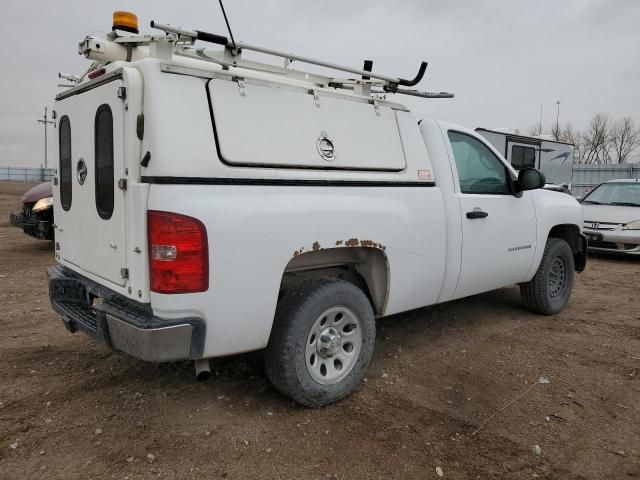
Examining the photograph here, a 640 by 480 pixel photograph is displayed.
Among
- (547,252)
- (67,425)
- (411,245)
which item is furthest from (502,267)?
(67,425)

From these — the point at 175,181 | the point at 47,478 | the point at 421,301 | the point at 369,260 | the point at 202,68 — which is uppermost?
the point at 202,68

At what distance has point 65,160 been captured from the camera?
12.2 feet

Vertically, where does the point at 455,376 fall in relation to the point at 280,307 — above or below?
below

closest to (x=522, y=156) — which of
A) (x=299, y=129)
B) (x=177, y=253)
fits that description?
(x=299, y=129)

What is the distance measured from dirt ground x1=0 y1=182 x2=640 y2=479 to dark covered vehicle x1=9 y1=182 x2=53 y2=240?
12.2 ft

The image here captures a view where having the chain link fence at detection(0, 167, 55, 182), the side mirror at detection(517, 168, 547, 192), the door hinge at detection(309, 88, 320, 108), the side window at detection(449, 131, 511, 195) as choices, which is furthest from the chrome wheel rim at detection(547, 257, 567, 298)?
the chain link fence at detection(0, 167, 55, 182)

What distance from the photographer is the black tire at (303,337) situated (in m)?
3.06

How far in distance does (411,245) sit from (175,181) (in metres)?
1.78

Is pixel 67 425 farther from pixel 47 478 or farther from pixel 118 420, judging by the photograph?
pixel 47 478

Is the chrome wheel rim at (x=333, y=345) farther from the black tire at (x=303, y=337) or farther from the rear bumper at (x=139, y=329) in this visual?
the rear bumper at (x=139, y=329)

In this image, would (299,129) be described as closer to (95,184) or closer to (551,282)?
(95,184)

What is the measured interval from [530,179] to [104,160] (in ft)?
11.5

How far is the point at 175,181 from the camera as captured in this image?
103 inches

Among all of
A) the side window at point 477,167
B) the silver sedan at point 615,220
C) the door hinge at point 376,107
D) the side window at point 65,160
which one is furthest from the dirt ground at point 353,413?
the silver sedan at point 615,220
